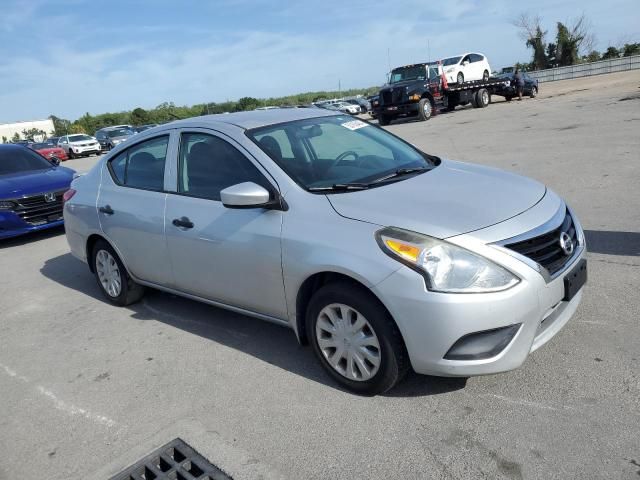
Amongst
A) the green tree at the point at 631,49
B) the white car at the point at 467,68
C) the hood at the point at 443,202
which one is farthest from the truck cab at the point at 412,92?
the green tree at the point at 631,49

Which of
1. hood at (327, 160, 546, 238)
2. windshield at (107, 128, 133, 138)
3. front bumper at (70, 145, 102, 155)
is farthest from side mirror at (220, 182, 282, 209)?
windshield at (107, 128, 133, 138)

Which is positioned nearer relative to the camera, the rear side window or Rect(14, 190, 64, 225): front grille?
the rear side window

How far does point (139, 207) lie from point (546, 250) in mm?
3134

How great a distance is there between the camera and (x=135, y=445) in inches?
123

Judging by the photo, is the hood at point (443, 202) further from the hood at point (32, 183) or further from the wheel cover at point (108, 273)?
the hood at point (32, 183)

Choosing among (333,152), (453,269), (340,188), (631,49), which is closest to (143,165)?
(333,152)

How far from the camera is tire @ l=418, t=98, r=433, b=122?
909 inches

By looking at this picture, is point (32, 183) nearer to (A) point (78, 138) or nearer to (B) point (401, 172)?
(B) point (401, 172)

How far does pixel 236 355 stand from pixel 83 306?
2247 millimetres

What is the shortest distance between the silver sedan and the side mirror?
1 cm

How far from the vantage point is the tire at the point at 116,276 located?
513 cm

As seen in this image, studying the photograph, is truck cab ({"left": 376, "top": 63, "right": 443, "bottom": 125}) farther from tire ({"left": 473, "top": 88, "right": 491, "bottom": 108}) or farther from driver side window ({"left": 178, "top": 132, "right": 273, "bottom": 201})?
driver side window ({"left": 178, "top": 132, "right": 273, "bottom": 201})

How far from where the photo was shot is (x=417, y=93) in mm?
23016

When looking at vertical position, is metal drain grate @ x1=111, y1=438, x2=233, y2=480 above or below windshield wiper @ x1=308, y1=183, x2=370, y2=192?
below
